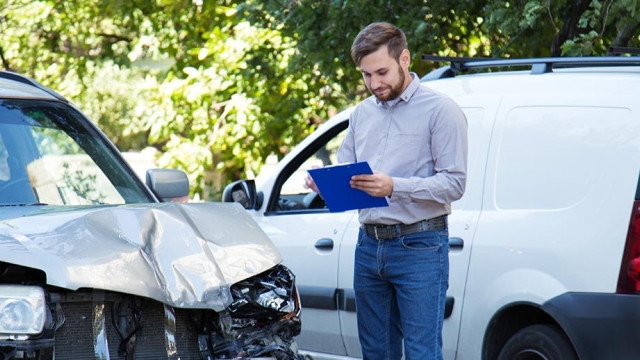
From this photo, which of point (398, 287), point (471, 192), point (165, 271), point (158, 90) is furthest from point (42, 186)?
point (158, 90)

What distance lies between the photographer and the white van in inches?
188

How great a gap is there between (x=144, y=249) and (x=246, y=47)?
9.08m

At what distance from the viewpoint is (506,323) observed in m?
5.39

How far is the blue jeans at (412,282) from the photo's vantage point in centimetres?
448

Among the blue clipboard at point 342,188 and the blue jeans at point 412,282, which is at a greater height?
the blue clipboard at point 342,188

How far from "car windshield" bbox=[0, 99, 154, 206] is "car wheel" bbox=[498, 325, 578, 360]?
6.18 ft

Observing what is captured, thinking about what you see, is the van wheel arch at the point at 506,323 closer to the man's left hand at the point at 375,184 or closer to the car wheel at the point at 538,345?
the car wheel at the point at 538,345

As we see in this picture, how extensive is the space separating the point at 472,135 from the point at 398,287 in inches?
54.7

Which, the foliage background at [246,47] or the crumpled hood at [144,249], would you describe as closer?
the crumpled hood at [144,249]

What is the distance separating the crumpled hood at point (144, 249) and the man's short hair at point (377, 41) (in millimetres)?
873

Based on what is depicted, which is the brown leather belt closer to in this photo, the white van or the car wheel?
the white van

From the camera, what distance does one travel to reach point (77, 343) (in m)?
3.92

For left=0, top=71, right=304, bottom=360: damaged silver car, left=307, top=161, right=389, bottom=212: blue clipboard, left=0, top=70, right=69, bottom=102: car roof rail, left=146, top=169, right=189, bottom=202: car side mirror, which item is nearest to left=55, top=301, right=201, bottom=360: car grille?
left=0, top=71, right=304, bottom=360: damaged silver car

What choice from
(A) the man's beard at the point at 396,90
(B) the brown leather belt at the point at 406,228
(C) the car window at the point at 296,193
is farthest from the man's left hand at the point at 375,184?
(C) the car window at the point at 296,193
